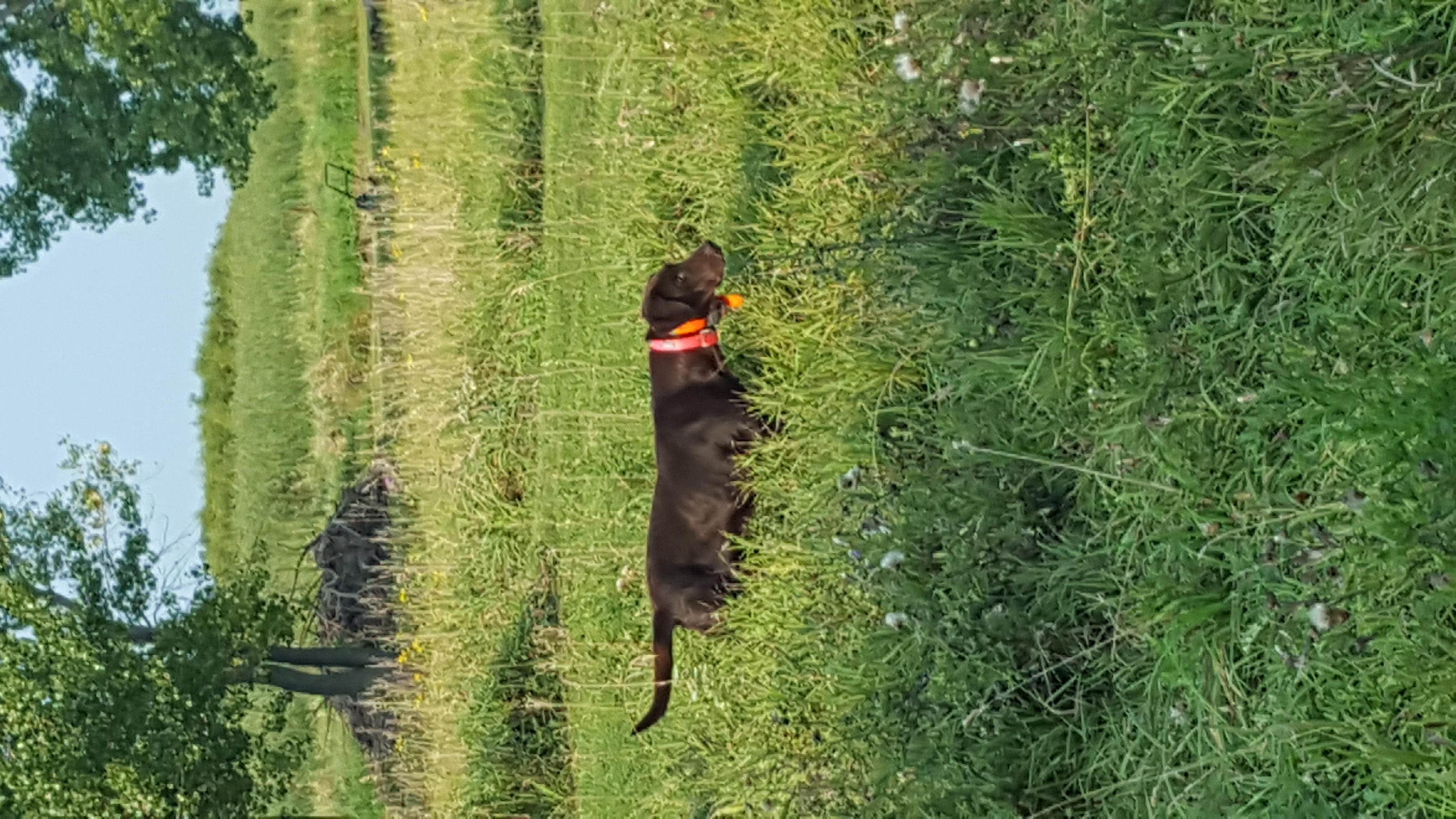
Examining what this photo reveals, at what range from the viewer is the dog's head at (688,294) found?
5074mm

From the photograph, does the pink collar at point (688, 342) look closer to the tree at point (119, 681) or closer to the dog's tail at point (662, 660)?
the dog's tail at point (662, 660)

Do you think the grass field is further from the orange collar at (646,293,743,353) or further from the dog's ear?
the dog's ear

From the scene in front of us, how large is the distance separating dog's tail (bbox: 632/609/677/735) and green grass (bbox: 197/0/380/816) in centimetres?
528

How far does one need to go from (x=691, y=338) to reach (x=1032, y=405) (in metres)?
1.96

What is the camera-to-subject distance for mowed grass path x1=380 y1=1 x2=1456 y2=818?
2.51 meters

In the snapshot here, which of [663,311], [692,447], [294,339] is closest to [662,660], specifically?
[692,447]

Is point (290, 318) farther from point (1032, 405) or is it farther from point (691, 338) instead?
point (1032, 405)

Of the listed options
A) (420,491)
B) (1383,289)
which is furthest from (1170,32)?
(420,491)

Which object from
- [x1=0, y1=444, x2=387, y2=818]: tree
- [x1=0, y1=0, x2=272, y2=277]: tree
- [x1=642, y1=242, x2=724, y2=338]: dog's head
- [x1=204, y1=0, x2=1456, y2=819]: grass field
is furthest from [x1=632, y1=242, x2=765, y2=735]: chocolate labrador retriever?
[x1=0, y1=0, x2=272, y2=277]: tree

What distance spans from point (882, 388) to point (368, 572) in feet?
20.0

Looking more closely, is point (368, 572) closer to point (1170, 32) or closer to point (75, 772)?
point (75, 772)

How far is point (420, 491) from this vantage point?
8.39 m

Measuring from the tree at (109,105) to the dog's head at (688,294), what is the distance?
14.3ft

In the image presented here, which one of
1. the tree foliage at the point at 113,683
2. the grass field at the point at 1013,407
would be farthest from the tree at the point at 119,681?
the grass field at the point at 1013,407
